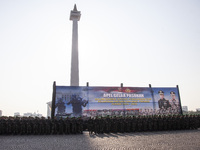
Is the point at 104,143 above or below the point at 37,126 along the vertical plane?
below

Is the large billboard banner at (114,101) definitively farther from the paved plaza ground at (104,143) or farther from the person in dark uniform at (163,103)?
the paved plaza ground at (104,143)

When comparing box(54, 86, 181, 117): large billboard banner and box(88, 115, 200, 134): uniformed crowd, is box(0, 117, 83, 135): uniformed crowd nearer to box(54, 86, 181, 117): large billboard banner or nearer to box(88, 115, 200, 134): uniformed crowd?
box(88, 115, 200, 134): uniformed crowd

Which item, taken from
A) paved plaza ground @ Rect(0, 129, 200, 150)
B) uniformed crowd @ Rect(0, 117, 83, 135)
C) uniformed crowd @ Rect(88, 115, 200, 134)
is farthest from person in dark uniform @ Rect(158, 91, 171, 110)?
uniformed crowd @ Rect(0, 117, 83, 135)

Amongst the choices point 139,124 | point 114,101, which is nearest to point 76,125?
point 139,124

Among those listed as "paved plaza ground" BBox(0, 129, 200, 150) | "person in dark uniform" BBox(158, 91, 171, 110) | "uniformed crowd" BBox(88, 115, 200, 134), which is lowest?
"paved plaza ground" BBox(0, 129, 200, 150)

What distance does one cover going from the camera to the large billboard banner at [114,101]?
865 inches

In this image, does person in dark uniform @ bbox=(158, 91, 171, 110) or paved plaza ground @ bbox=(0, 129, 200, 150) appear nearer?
paved plaza ground @ bbox=(0, 129, 200, 150)

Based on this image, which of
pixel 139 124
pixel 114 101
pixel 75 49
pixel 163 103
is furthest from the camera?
pixel 75 49

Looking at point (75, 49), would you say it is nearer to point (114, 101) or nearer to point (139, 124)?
point (114, 101)

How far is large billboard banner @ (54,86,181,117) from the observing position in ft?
72.1

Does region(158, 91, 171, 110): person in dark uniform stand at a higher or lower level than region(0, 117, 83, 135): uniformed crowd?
higher

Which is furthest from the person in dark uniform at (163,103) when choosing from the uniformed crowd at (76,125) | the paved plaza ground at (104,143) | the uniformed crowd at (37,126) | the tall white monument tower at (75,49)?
the uniformed crowd at (37,126)

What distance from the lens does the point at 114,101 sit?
925 inches

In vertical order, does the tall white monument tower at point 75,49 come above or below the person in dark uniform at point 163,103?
above
